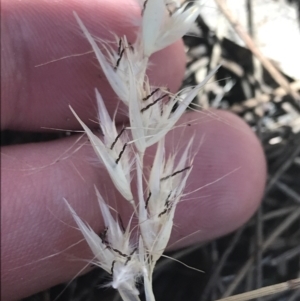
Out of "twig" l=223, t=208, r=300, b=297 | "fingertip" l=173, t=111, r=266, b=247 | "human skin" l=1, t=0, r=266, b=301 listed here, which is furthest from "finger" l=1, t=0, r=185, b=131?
"twig" l=223, t=208, r=300, b=297

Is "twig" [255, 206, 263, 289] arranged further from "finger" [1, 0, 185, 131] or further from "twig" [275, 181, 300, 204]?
"finger" [1, 0, 185, 131]

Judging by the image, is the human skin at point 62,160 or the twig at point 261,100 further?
the twig at point 261,100

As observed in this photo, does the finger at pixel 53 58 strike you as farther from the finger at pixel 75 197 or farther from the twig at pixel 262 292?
the twig at pixel 262 292

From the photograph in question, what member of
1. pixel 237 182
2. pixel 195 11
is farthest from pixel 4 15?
pixel 237 182

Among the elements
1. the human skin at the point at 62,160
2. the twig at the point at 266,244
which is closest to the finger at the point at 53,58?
the human skin at the point at 62,160

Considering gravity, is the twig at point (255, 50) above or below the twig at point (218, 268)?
above

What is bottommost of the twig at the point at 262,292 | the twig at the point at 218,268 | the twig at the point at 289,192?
the twig at the point at 218,268

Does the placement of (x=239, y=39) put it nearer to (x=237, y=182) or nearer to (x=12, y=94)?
(x=237, y=182)

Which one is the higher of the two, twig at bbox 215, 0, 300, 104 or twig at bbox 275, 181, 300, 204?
twig at bbox 215, 0, 300, 104
